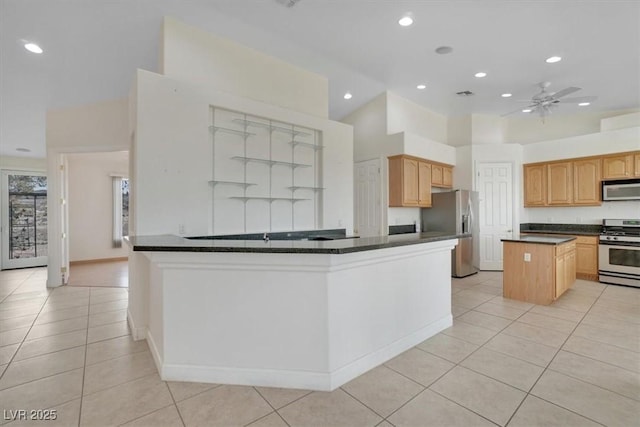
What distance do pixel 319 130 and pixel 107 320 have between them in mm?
3541

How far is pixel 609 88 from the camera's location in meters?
4.83

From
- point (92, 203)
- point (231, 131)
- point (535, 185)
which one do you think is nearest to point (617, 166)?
point (535, 185)

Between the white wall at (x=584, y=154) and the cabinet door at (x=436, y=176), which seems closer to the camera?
the white wall at (x=584, y=154)

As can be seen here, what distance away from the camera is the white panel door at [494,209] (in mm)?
6035

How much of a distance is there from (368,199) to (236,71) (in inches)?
130

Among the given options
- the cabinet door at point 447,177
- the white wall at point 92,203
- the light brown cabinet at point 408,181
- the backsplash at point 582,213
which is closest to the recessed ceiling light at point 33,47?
the white wall at point 92,203

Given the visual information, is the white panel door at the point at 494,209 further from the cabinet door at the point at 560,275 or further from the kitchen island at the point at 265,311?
the kitchen island at the point at 265,311

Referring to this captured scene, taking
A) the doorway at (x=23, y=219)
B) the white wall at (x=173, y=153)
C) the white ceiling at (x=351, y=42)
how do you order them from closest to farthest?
the white wall at (x=173, y=153) → the white ceiling at (x=351, y=42) → the doorway at (x=23, y=219)

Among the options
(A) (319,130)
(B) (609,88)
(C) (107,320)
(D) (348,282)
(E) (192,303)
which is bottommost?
(C) (107,320)

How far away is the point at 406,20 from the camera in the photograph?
10.9 feet

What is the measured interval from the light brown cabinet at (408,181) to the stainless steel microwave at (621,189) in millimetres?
3028

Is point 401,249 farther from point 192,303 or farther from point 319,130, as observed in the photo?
point 319,130

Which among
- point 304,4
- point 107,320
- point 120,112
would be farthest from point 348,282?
point 120,112

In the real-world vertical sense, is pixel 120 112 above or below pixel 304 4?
below
